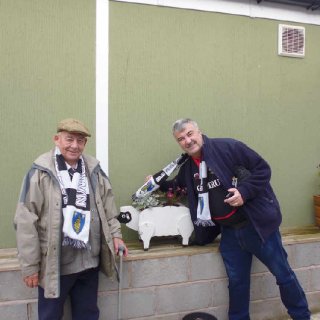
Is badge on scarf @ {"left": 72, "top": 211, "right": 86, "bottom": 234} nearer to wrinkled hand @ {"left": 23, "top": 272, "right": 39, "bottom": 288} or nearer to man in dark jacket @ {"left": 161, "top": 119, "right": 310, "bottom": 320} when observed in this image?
wrinkled hand @ {"left": 23, "top": 272, "right": 39, "bottom": 288}

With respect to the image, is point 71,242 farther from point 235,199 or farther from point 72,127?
point 235,199

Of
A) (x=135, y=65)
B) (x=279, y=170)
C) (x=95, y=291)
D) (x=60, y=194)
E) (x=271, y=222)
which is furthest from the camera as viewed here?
(x=279, y=170)

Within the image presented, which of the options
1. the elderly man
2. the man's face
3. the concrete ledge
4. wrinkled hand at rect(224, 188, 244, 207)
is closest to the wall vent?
the man's face

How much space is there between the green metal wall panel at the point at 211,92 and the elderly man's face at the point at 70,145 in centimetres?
82

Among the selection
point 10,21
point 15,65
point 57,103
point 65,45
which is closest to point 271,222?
point 57,103

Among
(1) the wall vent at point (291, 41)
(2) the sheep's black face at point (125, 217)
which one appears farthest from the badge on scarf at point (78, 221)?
(1) the wall vent at point (291, 41)

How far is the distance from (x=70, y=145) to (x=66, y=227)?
1.79 ft

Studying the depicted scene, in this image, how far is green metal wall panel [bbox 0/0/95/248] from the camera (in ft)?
9.74

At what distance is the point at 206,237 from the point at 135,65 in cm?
171

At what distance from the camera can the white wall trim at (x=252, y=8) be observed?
3.35 meters

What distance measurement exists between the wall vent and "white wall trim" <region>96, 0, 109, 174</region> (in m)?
1.80

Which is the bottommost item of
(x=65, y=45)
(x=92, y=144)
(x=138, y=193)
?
(x=138, y=193)

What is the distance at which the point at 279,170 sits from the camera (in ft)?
12.2

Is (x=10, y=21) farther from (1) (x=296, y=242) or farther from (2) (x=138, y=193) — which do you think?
(1) (x=296, y=242)
